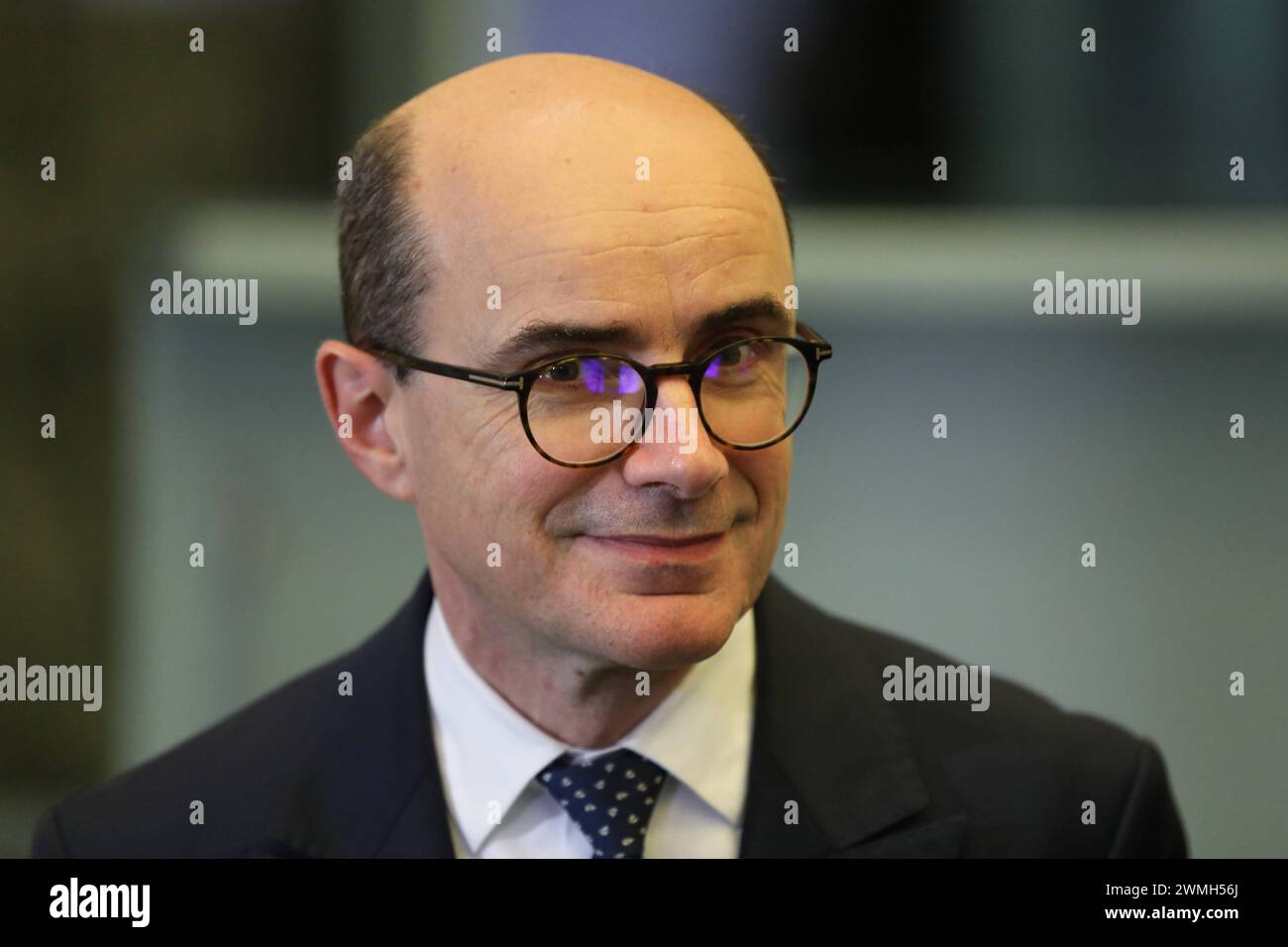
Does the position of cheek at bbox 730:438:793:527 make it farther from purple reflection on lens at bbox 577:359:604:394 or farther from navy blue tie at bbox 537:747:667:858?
navy blue tie at bbox 537:747:667:858

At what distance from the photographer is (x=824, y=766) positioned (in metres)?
1.26

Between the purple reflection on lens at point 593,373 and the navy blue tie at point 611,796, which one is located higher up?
the purple reflection on lens at point 593,373

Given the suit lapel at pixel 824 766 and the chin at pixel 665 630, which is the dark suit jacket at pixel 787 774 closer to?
the suit lapel at pixel 824 766

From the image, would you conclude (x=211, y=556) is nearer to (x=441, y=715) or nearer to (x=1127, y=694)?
(x=441, y=715)

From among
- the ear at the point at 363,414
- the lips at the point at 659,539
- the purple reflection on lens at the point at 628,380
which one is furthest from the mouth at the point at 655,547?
the ear at the point at 363,414

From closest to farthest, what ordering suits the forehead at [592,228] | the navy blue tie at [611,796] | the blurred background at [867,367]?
the forehead at [592,228], the navy blue tie at [611,796], the blurred background at [867,367]

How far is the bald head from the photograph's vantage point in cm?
110

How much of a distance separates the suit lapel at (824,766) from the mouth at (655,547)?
0.20 meters

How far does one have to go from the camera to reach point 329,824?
1.27 meters

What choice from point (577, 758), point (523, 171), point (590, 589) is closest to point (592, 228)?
point (523, 171)

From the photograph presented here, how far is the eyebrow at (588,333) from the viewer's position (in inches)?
43.3

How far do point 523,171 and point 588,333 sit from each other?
142mm

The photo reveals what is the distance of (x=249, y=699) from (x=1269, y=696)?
1037 millimetres

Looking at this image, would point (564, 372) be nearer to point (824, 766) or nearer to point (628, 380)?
point (628, 380)
